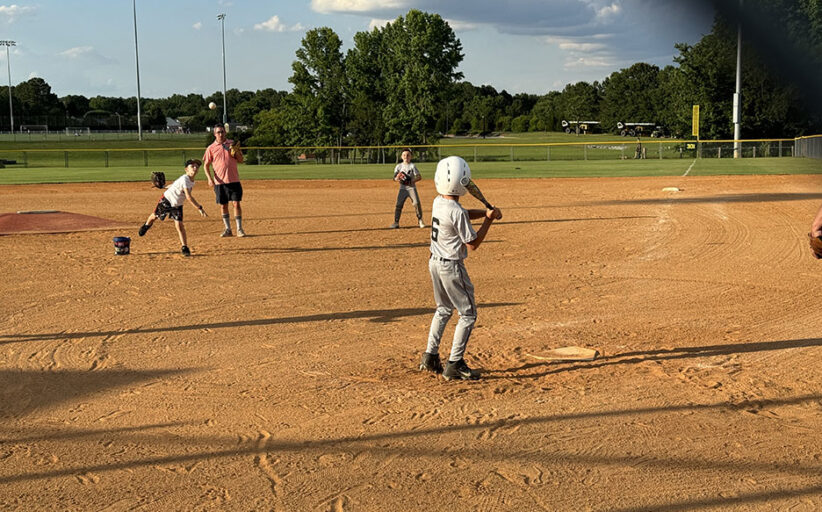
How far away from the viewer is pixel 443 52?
74250mm

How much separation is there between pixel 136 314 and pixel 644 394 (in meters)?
5.82

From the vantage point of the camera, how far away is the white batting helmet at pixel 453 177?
6.11 metres

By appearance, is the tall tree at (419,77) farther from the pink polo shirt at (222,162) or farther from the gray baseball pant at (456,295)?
the gray baseball pant at (456,295)

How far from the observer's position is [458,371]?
254 inches

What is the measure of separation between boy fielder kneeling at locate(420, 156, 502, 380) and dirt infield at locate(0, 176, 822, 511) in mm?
345

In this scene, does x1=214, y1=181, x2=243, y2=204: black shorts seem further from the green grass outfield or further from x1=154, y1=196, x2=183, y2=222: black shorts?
the green grass outfield

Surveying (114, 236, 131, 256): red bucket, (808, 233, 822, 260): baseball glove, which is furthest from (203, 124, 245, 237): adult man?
(808, 233, 822, 260): baseball glove

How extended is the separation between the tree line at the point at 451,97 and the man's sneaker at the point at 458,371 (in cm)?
264

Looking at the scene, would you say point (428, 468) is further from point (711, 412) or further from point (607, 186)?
point (607, 186)

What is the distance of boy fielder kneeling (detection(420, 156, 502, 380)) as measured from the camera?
6.12 meters

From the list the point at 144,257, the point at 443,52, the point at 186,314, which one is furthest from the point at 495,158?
the point at 186,314

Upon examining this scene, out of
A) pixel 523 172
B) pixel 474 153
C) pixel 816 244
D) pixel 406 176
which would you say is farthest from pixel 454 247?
pixel 474 153

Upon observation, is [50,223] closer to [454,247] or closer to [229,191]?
[229,191]

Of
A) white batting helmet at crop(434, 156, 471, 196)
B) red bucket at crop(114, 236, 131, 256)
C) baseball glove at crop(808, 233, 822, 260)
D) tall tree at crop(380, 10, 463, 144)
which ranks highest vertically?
tall tree at crop(380, 10, 463, 144)
